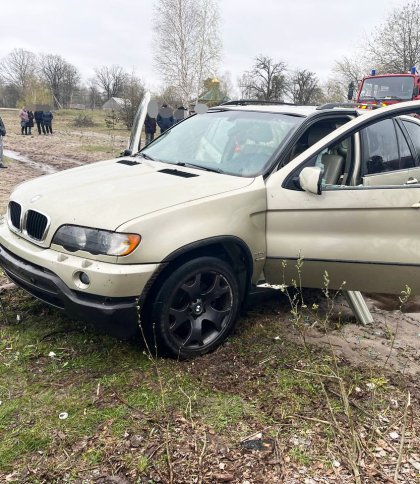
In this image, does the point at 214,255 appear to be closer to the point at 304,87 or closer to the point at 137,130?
the point at 137,130

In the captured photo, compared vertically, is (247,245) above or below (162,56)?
below

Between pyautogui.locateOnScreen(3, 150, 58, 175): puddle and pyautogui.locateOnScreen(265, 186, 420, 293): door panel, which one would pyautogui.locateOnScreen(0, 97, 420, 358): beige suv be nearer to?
pyautogui.locateOnScreen(265, 186, 420, 293): door panel

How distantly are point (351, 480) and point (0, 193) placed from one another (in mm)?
8358

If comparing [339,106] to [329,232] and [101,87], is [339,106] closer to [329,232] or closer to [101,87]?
[329,232]

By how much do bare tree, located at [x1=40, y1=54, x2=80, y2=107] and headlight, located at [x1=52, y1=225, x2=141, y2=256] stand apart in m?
71.0

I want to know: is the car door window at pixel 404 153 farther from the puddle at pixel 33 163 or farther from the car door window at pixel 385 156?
the puddle at pixel 33 163

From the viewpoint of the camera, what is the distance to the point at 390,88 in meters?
15.3

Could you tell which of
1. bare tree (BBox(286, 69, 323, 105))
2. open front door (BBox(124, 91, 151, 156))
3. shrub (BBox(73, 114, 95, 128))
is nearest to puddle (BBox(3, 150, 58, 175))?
open front door (BBox(124, 91, 151, 156))

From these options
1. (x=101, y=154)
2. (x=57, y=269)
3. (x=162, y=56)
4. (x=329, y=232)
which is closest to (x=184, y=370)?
(x=57, y=269)

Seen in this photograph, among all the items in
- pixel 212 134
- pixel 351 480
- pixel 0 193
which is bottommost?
pixel 351 480

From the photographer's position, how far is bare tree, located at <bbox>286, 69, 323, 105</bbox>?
159ft

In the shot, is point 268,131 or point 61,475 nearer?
point 61,475

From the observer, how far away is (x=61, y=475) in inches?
85.7

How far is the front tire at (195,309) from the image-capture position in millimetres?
2912
